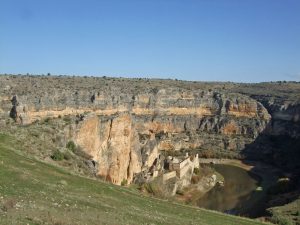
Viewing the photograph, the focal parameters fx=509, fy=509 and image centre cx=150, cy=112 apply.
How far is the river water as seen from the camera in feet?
159

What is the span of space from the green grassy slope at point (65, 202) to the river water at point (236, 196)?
23107 mm

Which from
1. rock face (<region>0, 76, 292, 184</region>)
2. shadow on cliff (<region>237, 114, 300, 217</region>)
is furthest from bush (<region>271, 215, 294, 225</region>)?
shadow on cliff (<region>237, 114, 300, 217</region>)

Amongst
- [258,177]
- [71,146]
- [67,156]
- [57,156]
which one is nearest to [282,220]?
[67,156]

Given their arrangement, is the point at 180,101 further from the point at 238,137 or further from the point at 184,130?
the point at 238,137

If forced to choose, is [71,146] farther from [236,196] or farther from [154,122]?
[154,122]

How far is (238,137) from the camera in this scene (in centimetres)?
8794

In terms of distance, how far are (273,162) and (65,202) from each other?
66.6 m

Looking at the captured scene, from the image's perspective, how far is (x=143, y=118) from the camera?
282 feet

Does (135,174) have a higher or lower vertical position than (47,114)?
lower

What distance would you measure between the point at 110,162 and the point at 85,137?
13.6ft

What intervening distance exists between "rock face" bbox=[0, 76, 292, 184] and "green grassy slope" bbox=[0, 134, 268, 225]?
2196 centimetres

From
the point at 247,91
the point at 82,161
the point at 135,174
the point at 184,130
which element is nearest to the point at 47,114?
the point at 135,174

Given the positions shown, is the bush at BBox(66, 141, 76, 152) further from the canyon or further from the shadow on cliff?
the shadow on cliff

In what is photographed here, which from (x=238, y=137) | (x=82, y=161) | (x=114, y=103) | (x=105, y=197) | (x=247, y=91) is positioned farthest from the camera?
(x=247, y=91)
